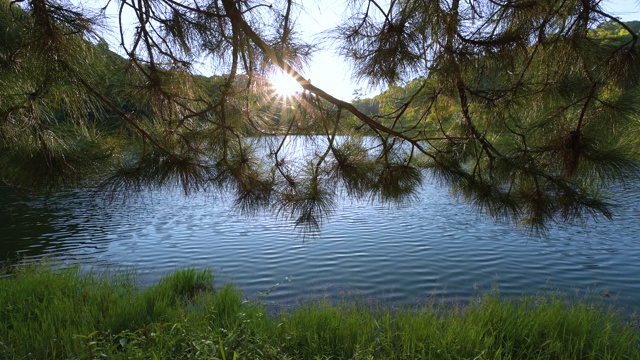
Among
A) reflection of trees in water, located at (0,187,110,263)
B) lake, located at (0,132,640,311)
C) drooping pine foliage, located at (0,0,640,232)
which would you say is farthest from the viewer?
reflection of trees in water, located at (0,187,110,263)

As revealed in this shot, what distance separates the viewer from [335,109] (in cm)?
250

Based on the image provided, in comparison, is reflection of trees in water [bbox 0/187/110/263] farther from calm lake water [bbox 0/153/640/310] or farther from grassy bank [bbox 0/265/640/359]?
grassy bank [bbox 0/265/640/359]

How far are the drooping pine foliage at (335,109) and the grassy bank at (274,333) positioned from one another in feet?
2.72

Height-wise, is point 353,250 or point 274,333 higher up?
point 274,333

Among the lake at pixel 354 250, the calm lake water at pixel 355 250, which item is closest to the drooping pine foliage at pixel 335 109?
the lake at pixel 354 250

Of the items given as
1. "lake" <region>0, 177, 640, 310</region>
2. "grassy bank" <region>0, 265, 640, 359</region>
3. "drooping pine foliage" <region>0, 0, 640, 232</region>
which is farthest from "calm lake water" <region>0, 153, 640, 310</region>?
"drooping pine foliage" <region>0, 0, 640, 232</region>

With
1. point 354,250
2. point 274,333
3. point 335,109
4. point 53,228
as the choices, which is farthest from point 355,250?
point 53,228

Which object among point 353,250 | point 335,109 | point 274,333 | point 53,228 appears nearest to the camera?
point 335,109

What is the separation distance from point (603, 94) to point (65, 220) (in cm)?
964

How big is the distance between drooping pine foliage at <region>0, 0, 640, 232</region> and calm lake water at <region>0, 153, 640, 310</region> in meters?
2.09

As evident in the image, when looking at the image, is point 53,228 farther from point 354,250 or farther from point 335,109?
point 335,109

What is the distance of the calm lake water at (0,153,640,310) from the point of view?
5098mm

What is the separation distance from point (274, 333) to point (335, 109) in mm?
1580

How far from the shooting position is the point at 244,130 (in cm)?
268
